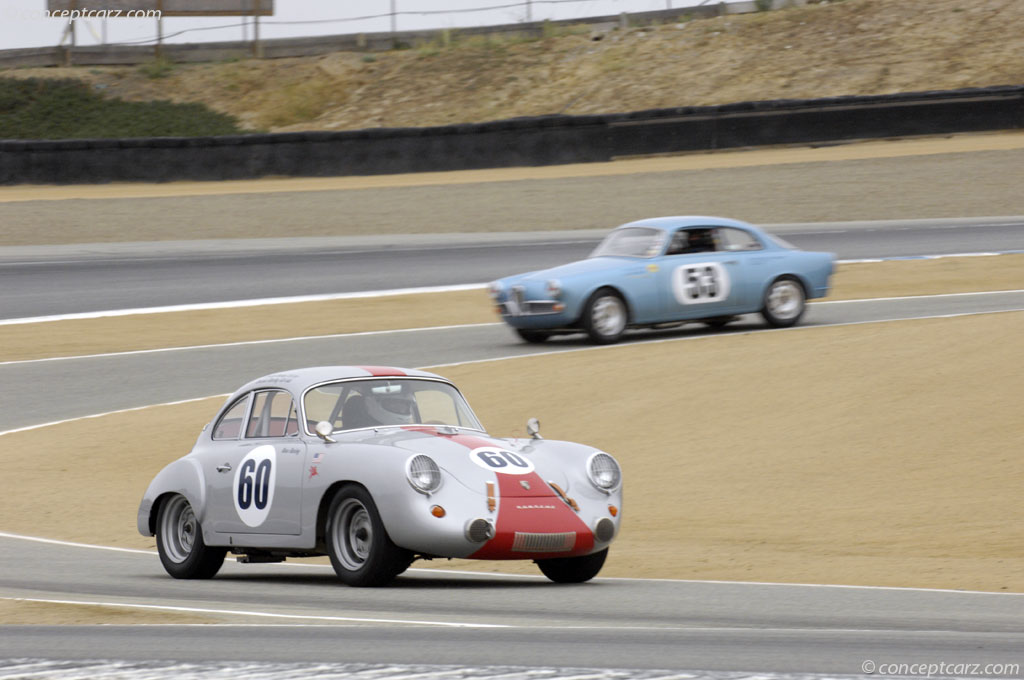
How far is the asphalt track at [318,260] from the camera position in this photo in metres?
21.9

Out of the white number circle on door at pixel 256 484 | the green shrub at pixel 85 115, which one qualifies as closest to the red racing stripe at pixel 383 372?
the white number circle on door at pixel 256 484

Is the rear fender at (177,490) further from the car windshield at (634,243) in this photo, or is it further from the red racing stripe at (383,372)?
the car windshield at (634,243)

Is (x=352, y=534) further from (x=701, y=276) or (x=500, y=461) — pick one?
(x=701, y=276)

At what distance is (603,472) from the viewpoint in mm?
7578

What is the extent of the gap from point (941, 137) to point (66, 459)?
25.0m

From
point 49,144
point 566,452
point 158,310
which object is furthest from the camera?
point 49,144

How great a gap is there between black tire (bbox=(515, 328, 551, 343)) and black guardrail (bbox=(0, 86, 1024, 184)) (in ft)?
50.9

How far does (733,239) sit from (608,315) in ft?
5.71

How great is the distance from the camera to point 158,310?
810 inches

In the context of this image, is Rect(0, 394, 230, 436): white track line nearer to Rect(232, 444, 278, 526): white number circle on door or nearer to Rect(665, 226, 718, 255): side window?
Rect(665, 226, 718, 255): side window

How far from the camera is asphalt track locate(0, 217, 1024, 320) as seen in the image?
863 inches

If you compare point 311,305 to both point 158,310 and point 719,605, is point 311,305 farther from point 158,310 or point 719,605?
point 719,605

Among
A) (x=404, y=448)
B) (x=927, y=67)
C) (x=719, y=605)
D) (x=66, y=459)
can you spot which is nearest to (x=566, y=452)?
(x=404, y=448)

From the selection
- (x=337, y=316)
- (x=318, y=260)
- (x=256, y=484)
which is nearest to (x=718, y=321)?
(x=337, y=316)
